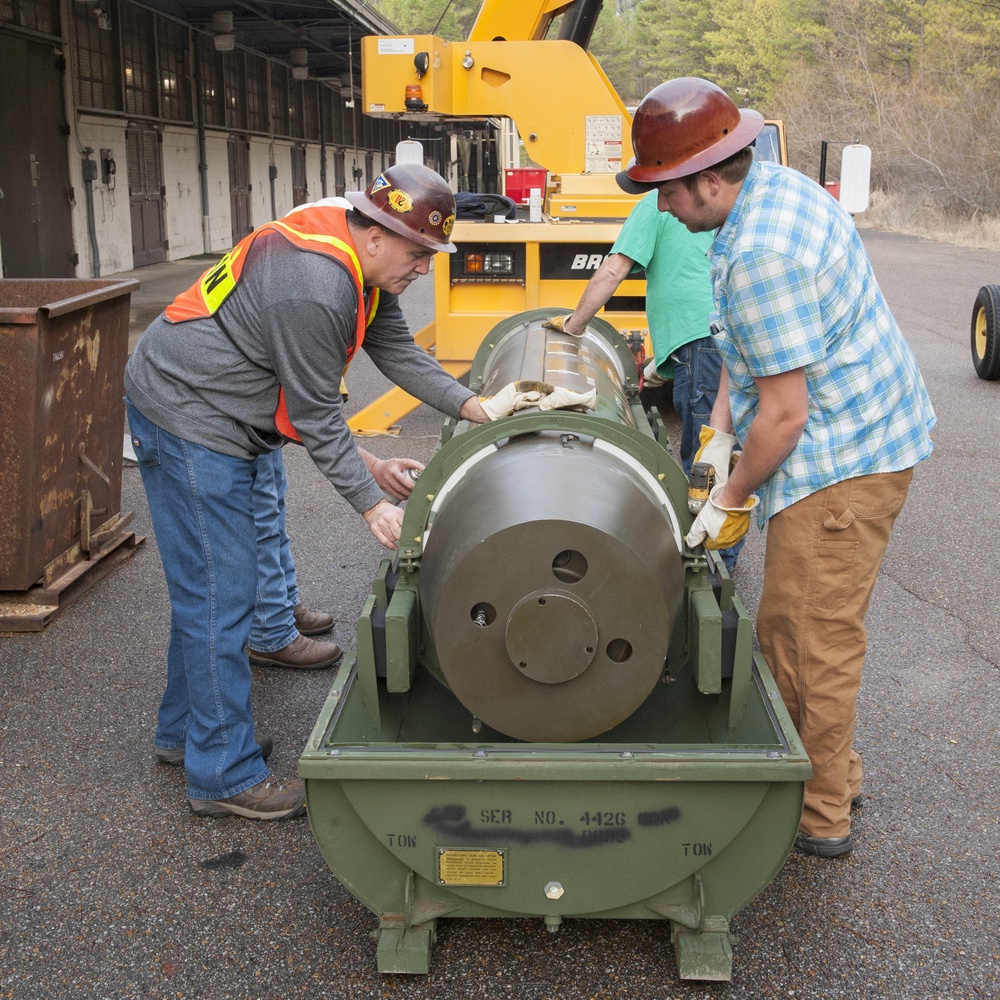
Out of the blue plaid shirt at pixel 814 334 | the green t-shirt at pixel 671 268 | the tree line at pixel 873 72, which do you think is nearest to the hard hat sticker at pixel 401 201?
the blue plaid shirt at pixel 814 334

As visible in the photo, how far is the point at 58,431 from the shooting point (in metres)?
4.78

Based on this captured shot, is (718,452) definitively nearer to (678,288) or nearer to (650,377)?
(678,288)

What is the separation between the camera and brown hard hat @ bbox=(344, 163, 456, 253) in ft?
9.70

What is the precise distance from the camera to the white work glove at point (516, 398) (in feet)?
10.1

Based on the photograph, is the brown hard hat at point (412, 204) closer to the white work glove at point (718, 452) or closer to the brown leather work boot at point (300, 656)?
the white work glove at point (718, 452)

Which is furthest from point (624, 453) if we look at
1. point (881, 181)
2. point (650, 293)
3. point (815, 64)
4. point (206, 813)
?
point (815, 64)

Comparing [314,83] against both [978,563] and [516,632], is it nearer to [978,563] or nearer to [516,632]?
[978,563]

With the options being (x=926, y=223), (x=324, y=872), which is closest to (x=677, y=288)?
(x=324, y=872)

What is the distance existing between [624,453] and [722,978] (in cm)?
132

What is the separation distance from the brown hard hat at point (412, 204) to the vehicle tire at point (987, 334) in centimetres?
767

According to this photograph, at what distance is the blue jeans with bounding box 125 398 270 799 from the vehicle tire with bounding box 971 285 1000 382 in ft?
26.3

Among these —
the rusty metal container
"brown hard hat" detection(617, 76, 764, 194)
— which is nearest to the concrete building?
the rusty metal container

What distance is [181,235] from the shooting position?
67.2ft

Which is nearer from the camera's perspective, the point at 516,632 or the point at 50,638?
the point at 516,632
